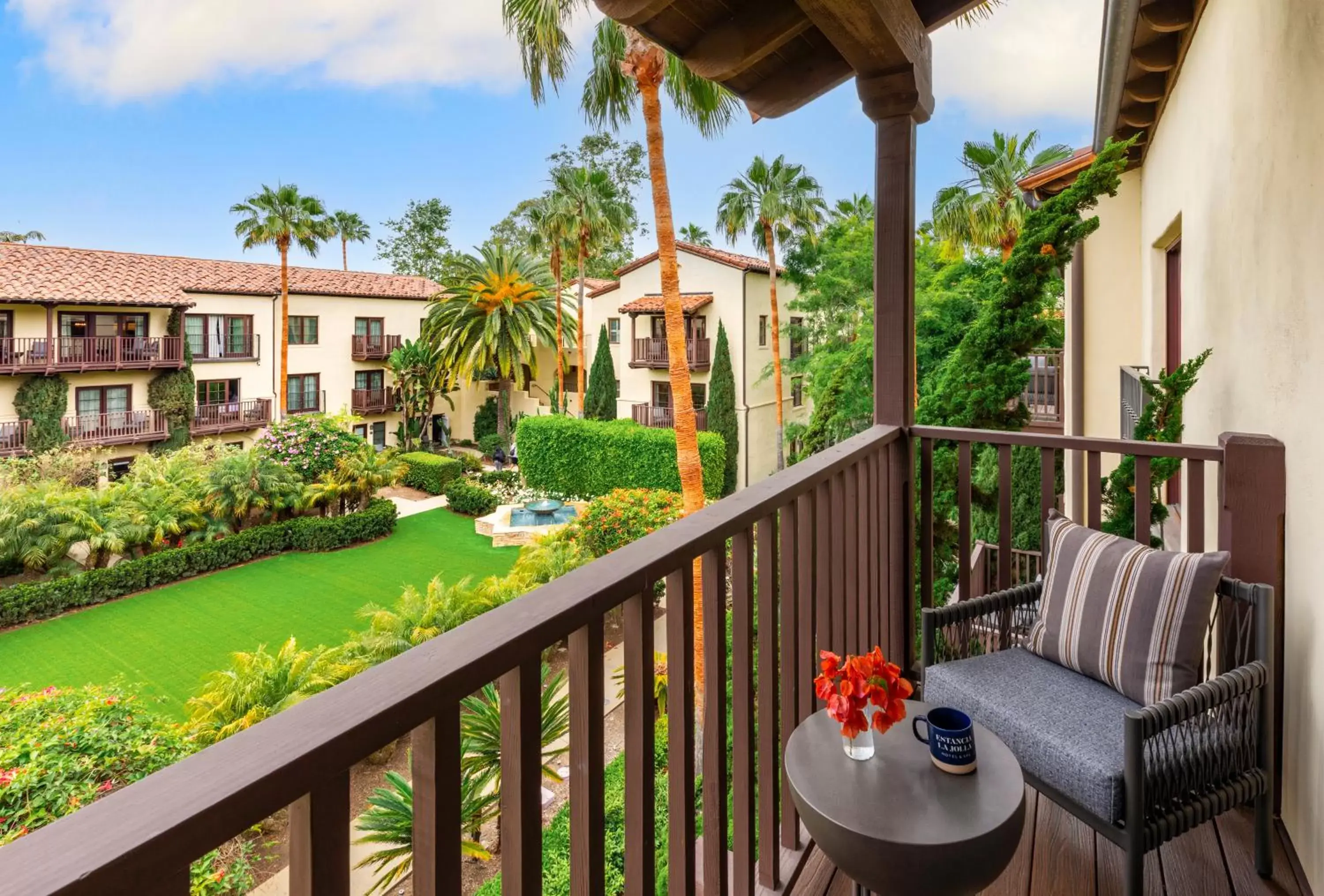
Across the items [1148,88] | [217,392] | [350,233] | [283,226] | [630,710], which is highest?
[350,233]

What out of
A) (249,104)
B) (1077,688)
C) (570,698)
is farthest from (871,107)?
(249,104)

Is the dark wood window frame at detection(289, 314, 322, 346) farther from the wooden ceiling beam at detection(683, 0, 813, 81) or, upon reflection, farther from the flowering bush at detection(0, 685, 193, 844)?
the wooden ceiling beam at detection(683, 0, 813, 81)

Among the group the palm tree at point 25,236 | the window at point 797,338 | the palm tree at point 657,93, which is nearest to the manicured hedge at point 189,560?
the palm tree at point 657,93

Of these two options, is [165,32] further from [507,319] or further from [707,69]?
[707,69]

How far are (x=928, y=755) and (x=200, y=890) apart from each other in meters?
3.72

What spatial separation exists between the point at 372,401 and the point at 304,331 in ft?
9.44

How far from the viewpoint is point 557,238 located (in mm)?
18578

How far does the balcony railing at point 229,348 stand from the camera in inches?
728

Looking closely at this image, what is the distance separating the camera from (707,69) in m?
2.29

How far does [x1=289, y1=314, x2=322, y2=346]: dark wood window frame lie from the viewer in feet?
65.9

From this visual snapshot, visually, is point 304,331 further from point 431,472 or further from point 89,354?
point 431,472

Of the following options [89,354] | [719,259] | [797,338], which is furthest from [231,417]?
[797,338]

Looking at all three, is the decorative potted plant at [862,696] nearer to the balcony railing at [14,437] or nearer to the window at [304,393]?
the balcony railing at [14,437]

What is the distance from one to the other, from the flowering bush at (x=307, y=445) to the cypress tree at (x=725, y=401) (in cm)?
843
